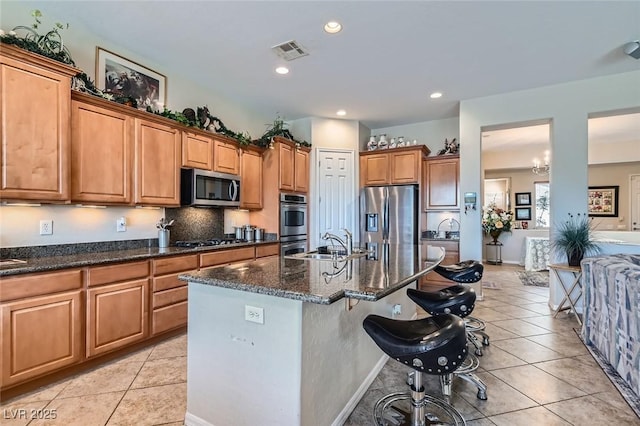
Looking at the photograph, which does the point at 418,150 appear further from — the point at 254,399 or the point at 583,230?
the point at 254,399

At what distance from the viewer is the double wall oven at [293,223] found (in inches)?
179

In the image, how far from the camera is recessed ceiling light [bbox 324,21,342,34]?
8.55ft

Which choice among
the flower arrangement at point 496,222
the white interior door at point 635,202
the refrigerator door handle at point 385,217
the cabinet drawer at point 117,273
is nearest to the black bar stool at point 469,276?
the refrigerator door handle at point 385,217

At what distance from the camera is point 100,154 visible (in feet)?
8.79

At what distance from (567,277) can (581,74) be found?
2491 mm

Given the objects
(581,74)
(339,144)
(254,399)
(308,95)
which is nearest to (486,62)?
(581,74)

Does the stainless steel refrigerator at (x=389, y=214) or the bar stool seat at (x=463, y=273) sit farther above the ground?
the stainless steel refrigerator at (x=389, y=214)

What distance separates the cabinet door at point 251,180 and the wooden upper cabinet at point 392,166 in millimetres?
1889

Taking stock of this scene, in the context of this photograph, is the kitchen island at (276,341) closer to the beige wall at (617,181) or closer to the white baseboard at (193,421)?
the white baseboard at (193,421)

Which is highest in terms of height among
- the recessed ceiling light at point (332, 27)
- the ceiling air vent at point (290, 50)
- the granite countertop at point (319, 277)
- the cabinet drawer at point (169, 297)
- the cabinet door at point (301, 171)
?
the recessed ceiling light at point (332, 27)

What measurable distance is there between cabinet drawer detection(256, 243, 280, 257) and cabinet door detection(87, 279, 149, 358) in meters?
1.54

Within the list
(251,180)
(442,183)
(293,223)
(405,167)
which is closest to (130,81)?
(251,180)

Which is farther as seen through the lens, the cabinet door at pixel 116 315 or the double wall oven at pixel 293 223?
A: the double wall oven at pixel 293 223

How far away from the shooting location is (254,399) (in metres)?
1.54
